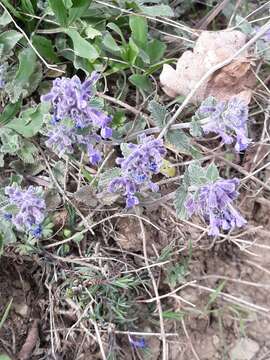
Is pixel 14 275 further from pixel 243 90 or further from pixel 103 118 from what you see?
pixel 243 90

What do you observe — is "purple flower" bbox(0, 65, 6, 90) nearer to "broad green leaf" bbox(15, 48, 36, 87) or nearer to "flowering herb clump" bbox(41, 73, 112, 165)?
"broad green leaf" bbox(15, 48, 36, 87)

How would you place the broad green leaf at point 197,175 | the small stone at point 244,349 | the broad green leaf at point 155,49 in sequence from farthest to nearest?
the small stone at point 244,349, the broad green leaf at point 155,49, the broad green leaf at point 197,175

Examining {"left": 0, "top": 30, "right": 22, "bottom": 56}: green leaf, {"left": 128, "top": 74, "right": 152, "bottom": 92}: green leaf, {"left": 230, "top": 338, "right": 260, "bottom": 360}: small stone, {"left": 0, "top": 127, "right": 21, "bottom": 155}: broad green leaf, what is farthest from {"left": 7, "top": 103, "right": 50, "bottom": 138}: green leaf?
{"left": 230, "top": 338, "right": 260, "bottom": 360}: small stone

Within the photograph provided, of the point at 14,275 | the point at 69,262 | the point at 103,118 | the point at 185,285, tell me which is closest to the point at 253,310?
the point at 185,285

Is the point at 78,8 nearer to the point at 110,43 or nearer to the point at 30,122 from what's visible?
the point at 110,43

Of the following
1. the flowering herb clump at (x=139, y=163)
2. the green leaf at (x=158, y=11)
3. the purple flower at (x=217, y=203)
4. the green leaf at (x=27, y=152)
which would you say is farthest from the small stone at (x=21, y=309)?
the green leaf at (x=158, y=11)

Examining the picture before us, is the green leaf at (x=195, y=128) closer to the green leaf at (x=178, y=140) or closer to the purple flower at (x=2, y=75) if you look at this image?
the green leaf at (x=178, y=140)

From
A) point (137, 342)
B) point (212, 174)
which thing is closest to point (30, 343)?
point (137, 342)
